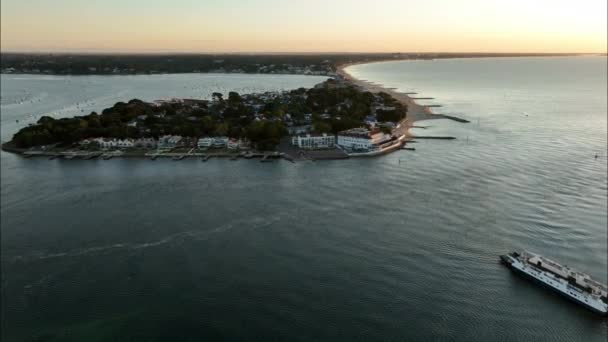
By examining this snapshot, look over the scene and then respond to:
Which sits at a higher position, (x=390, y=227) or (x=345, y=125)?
(x=345, y=125)

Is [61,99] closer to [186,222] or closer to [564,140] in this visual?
[186,222]

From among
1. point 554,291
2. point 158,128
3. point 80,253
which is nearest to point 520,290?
point 554,291

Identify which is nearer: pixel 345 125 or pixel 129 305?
pixel 129 305

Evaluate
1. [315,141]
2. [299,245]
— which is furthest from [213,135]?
[299,245]

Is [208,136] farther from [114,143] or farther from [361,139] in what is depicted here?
[361,139]

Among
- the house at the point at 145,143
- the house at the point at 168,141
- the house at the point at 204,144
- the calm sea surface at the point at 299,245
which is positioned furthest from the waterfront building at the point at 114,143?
the house at the point at 204,144
